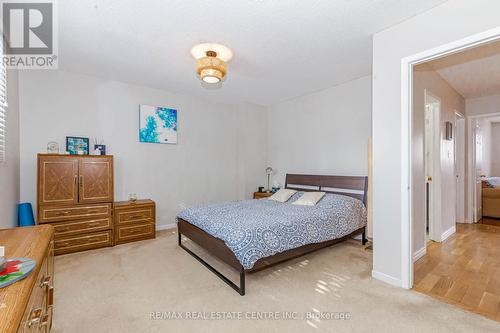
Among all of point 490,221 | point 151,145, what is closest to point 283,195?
point 151,145

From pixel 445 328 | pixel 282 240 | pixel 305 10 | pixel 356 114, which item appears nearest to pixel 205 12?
pixel 305 10

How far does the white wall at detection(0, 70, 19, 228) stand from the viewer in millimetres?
2613

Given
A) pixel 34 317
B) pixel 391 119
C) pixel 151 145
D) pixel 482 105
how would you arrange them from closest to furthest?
pixel 34 317, pixel 391 119, pixel 151 145, pixel 482 105

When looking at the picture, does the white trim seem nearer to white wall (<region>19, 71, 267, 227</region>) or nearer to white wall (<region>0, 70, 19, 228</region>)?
white wall (<region>19, 71, 267, 227</region>)

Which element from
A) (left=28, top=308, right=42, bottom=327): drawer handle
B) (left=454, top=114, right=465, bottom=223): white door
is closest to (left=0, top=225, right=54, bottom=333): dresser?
(left=28, top=308, right=42, bottom=327): drawer handle

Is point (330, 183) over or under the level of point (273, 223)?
Answer: over

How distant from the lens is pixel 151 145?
15.0 ft

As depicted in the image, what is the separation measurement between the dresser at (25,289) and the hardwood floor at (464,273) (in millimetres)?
3004

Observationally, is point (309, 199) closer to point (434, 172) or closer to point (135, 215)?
point (434, 172)

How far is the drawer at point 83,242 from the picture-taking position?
3.34 metres

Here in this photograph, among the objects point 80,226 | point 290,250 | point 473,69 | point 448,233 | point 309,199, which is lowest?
point 448,233

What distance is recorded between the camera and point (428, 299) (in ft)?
7.34

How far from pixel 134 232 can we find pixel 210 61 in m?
2.95

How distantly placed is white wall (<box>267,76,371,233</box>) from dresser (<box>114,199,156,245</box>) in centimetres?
293
